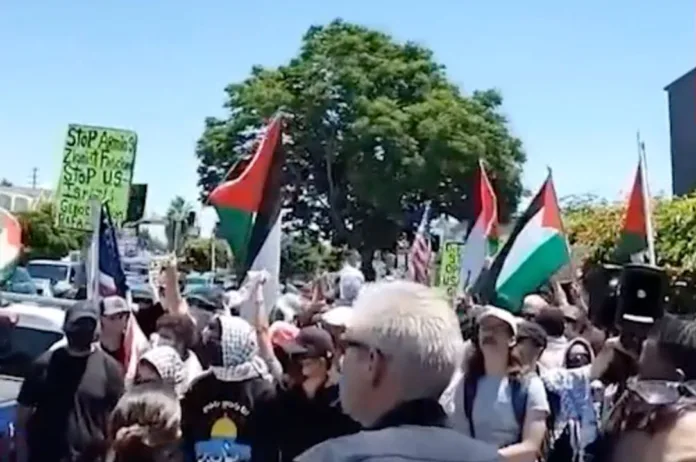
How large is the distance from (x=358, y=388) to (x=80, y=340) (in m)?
3.64

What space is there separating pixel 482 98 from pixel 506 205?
5962mm

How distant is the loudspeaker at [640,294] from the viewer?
520 cm

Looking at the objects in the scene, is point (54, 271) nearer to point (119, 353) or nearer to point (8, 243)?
point (8, 243)

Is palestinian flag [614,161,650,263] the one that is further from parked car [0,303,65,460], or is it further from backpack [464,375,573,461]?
backpack [464,375,573,461]

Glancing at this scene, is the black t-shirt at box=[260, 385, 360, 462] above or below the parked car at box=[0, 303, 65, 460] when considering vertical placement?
below

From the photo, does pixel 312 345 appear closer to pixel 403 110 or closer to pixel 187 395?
pixel 187 395

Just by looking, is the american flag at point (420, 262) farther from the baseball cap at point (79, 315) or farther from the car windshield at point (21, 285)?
the car windshield at point (21, 285)

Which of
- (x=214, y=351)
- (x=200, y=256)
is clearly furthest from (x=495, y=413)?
(x=200, y=256)

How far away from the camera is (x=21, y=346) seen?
11648 millimetres

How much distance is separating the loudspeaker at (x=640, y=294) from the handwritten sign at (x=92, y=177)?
5420mm

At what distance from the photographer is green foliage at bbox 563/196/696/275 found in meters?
18.3

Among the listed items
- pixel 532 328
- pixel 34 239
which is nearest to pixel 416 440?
pixel 532 328

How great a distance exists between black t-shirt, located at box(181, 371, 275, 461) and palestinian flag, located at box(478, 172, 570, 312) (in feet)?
13.7

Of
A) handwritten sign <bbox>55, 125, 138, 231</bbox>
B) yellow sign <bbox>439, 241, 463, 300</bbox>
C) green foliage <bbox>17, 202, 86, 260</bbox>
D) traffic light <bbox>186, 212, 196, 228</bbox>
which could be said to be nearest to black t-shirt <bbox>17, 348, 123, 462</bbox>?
handwritten sign <bbox>55, 125, 138, 231</bbox>
